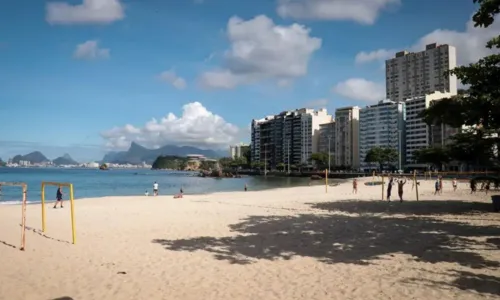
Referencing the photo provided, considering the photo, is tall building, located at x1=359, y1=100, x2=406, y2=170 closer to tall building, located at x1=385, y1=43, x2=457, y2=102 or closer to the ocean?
tall building, located at x1=385, y1=43, x2=457, y2=102

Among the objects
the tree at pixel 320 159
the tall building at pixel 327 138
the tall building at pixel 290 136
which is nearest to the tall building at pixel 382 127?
the tree at pixel 320 159

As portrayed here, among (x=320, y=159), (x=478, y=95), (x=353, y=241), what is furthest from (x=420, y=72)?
(x=353, y=241)

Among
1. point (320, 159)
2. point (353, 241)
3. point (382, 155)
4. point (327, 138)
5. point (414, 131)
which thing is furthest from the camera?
point (327, 138)

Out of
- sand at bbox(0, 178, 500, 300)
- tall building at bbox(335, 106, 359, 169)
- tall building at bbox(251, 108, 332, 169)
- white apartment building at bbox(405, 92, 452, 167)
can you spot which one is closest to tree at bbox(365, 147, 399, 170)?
white apartment building at bbox(405, 92, 452, 167)

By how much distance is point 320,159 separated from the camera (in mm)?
146625

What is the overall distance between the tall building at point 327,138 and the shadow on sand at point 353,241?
14860 cm

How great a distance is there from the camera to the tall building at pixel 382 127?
135m

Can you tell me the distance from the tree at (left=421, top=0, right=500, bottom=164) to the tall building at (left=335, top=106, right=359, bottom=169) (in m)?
144

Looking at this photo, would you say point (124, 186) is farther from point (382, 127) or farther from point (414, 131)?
point (382, 127)

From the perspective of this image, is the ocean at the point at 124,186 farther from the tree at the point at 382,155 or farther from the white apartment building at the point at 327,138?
the white apartment building at the point at 327,138

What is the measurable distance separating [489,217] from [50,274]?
615 inches

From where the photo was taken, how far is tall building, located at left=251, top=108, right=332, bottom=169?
171 meters

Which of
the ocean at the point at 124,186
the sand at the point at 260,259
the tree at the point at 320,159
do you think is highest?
the tree at the point at 320,159

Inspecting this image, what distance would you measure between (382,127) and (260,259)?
457 feet
